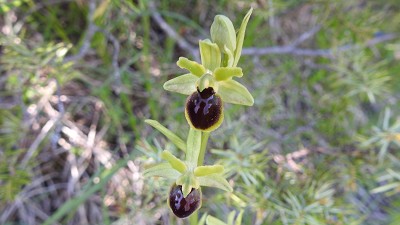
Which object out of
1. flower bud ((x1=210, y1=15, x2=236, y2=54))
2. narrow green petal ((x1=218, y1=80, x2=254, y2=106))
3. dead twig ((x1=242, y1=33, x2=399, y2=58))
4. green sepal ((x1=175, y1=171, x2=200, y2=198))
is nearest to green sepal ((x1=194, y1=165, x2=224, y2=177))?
green sepal ((x1=175, y1=171, x2=200, y2=198))

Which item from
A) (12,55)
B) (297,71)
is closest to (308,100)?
(297,71)

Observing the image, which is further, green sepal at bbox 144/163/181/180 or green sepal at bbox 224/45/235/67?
green sepal at bbox 144/163/181/180

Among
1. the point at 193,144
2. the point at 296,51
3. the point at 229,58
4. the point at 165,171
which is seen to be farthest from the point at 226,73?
the point at 296,51

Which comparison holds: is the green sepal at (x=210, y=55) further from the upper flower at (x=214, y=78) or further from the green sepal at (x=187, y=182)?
the green sepal at (x=187, y=182)

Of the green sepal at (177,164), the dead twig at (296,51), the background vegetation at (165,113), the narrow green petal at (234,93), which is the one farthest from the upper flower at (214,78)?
the dead twig at (296,51)

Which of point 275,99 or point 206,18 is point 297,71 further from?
point 206,18

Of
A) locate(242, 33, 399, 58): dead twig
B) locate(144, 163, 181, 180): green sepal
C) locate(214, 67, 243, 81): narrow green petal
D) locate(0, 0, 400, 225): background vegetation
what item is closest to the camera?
locate(214, 67, 243, 81): narrow green petal

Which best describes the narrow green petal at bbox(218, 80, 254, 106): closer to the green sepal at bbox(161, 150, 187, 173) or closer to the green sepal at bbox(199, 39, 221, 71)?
the green sepal at bbox(199, 39, 221, 71)
